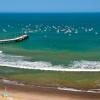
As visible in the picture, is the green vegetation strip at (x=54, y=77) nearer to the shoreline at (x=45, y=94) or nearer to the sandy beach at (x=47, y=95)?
the shoreline at (x=45, y=94)

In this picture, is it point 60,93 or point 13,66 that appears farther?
point 13,66

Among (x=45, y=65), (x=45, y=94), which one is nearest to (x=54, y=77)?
(x=45, y=65)

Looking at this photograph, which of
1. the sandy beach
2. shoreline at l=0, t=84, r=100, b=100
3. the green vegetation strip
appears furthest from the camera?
the green vegetation strip

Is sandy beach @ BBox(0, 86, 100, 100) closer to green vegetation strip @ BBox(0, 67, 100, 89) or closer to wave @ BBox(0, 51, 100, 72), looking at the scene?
green vegetation strip @ BBox(0, 67, 100, 89)

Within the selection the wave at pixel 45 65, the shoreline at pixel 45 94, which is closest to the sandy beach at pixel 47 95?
the shoreline at pixel 45 94

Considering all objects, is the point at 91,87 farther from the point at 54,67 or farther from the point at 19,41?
the point at 19,41

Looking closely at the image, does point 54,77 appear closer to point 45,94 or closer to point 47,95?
point 45,94

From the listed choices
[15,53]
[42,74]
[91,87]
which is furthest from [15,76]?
[15,53]

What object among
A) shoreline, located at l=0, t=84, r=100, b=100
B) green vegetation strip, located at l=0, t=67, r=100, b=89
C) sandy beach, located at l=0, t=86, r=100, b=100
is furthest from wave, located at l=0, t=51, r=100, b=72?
sandy beach, located at l=0, t=86, r=100, b=100

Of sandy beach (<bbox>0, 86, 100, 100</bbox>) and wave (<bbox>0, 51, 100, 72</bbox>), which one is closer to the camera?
sandy beach (<bbox>0, 86, 100, 100</bbox>)
